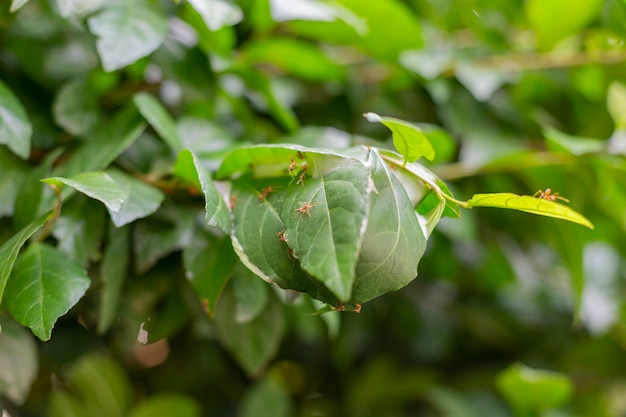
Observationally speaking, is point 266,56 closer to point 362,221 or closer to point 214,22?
point 214,22

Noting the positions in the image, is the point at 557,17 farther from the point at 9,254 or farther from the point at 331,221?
the point at 9,254

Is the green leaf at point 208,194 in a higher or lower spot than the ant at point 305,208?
lower

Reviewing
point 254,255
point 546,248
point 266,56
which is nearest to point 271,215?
point 254,255

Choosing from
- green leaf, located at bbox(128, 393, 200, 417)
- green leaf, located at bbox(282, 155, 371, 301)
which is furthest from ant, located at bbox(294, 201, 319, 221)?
green leaf, located at bbox(128, 393, 200, 417)

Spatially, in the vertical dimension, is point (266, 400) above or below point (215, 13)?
below

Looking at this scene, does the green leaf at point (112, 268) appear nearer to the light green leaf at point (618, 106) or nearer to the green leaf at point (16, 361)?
the green leaf at point (16, 361)

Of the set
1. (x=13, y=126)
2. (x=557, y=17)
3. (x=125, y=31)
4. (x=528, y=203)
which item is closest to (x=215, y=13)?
(x=125, y=31)

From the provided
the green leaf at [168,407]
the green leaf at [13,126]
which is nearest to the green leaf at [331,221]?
the green leaf at [13,126]
